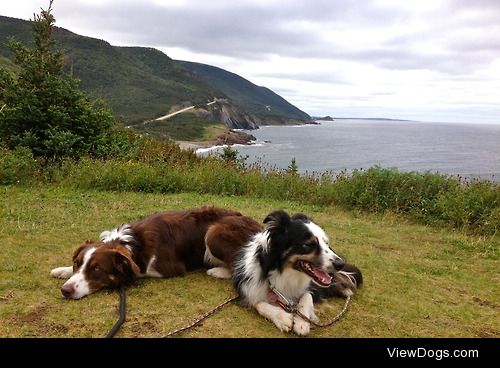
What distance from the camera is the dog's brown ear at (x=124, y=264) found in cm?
489

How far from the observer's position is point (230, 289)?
5.20 m

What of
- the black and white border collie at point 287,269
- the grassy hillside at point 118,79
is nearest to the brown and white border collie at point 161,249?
the black and white border collie at point 287,269

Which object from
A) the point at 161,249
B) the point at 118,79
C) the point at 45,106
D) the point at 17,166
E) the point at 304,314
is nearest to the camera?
the point at 304,314

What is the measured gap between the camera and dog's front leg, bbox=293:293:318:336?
4172 millimetres

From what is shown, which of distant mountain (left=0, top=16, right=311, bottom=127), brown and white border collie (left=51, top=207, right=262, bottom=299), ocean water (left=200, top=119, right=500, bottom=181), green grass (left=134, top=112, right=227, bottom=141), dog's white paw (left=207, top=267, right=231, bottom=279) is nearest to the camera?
brown and white border collie (left=51, top=207, right=262, bottom=299)

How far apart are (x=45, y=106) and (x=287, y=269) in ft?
37.9

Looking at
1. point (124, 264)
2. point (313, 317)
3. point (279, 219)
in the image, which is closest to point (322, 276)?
point (313, 317)

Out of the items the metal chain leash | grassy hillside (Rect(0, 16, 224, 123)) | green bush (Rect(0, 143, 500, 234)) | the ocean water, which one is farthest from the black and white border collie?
grassy hillside (Rect(0, 16, 224, 123))

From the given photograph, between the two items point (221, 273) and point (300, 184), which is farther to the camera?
point (300, 184)

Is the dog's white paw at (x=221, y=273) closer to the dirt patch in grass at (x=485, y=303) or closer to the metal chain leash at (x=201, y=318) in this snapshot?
the metal chain leash at (x=201, y=318)

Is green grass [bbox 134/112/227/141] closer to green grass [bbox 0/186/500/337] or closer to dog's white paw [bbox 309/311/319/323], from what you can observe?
green grass [bbox 0/186/500/337]

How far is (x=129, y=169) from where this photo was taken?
38.9 feet

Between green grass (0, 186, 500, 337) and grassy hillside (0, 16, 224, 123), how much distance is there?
79.5 meters

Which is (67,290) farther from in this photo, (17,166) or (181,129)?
(181,129)
